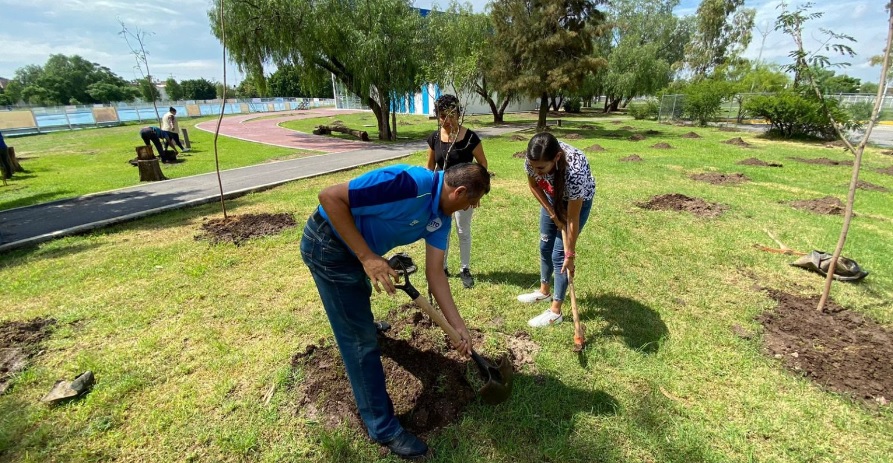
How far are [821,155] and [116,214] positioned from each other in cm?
1983

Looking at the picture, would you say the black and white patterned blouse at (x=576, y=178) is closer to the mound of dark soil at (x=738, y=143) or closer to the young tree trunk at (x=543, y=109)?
the mound of dark soil at (x=738, y=143)

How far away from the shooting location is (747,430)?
8.02 ft

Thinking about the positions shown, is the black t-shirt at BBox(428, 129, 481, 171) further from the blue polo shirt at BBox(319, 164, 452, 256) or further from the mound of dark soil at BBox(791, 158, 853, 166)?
the mound of dark soil at BBox(791, 158, 853, 166)

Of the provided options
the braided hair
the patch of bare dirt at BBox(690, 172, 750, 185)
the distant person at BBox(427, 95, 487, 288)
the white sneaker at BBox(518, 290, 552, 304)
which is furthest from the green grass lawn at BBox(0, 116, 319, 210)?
the patch of bare dirt at BBox(690, 172, 750, 185)

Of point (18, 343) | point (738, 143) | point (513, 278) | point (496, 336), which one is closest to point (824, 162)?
point (738, 143)

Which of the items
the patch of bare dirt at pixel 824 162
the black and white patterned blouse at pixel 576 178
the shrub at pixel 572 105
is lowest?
the patch of bare dirt at pixel 824 162

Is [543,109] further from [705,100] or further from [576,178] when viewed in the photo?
[576,178]

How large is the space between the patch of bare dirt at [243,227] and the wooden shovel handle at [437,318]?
4492 mm

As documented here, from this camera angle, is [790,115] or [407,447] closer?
[407,447]

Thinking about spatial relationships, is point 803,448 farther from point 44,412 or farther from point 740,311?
point 44,412

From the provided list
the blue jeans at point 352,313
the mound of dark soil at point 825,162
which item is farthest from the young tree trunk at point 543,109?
the blue jeans at point 352,313

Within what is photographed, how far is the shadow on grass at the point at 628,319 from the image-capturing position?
10.8 ft

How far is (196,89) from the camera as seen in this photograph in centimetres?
6975

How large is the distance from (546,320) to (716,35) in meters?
43.9
